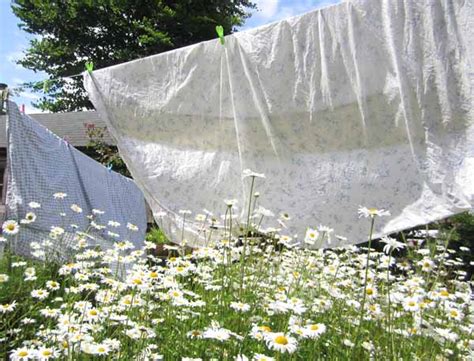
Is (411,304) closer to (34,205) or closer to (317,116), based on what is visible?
(317,116)

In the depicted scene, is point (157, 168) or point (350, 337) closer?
point (350, 337)

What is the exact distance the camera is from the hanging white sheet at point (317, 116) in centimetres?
162

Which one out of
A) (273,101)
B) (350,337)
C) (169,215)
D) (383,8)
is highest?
(383,8)

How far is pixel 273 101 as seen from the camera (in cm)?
199

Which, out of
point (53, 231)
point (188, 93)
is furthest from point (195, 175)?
point (53, 231)

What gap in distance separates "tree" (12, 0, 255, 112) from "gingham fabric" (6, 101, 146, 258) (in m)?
7.44

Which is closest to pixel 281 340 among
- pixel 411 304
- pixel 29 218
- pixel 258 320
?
pixel 258 320

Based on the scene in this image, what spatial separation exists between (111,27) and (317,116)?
10754mm

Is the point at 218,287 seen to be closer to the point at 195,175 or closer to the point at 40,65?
the point at 195,175

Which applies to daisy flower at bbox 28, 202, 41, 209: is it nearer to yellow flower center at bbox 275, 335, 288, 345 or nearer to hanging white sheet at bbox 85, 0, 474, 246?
hanging white sheet at bbox 85, 0, 474, 246

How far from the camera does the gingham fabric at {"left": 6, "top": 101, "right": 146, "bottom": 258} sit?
7.04ft

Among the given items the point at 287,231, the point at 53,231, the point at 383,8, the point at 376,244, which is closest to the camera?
the point at 383,8

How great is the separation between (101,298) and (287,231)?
0.87m

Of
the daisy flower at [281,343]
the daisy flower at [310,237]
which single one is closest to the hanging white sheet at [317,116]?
the daisy flower at [310,237]
